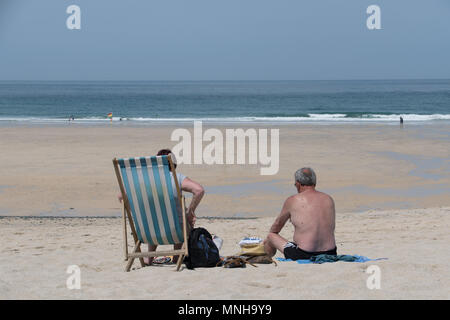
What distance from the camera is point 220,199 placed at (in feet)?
32.2

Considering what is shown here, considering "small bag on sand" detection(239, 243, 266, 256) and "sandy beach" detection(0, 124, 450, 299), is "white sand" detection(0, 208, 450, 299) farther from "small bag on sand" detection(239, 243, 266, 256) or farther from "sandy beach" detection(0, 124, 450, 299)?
"small bag on sand" detection(239, 243, 266, 256)

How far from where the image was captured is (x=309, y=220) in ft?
15.9

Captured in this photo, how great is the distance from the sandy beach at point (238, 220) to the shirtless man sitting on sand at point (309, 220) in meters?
0.19

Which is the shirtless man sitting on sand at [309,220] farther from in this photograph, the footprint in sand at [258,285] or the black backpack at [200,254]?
the footprint in sand at [258,285]

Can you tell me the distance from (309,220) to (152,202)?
4.37ft

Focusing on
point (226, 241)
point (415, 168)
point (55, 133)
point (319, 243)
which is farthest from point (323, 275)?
point (55, 133)

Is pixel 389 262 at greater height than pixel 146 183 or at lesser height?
lesser

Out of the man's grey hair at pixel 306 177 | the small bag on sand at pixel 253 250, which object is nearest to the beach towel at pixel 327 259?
the small bag on sand at pixel 253 250

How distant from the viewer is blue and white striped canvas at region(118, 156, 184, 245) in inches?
188
